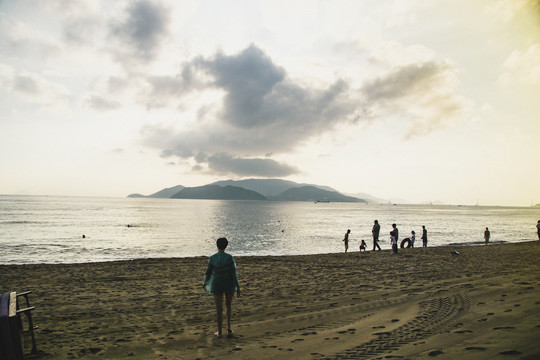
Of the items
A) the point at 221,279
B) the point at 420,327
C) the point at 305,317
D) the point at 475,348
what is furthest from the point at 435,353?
the point at 221,279

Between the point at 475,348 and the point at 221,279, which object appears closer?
the point at 475,348

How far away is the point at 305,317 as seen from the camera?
823 cm

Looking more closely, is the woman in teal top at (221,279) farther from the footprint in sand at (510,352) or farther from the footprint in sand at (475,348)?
the footprint in sand at (510,352)

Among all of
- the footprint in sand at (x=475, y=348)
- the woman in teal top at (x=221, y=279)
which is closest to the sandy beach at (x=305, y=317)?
the footprint in sand at (x=475, y=348)

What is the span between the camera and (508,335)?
5.58 metres

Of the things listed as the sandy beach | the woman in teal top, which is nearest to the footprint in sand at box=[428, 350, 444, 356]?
the sandy beach

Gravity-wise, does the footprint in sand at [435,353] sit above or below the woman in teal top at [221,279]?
below

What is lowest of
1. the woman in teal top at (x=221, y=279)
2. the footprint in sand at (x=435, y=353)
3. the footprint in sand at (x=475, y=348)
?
the footprint in sand at (x=435, y=353)

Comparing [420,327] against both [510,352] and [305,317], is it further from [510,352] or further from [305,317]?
[305,317]

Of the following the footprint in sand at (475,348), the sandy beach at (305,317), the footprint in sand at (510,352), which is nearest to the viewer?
the footprint in sand at (510,352)

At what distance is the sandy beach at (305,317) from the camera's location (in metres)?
5.81

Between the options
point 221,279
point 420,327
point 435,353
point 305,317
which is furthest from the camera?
point 305,317

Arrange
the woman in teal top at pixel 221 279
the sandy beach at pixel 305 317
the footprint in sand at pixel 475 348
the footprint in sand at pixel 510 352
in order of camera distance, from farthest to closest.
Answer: the woman in teal top at pixel 221 279 → the sandy beach at pixel 305 317 → the footprint in sand at pixel 475 348 → the footprint in sand at pixel 510 352

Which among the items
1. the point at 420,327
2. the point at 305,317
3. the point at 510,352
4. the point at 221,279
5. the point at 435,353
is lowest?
the point at 305,317
